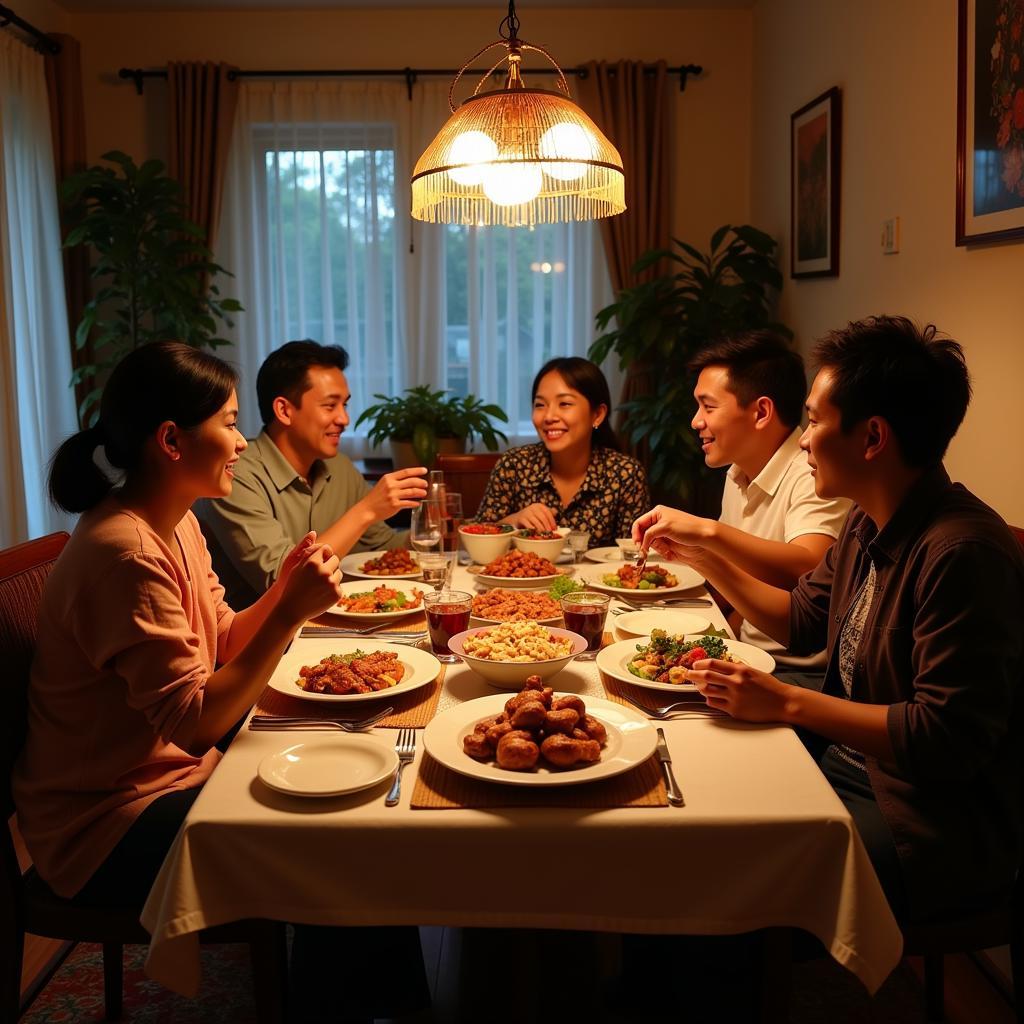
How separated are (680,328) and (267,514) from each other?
7.55ft

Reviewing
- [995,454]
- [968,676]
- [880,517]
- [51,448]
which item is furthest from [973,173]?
[51,448]

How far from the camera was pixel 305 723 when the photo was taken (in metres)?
1.48

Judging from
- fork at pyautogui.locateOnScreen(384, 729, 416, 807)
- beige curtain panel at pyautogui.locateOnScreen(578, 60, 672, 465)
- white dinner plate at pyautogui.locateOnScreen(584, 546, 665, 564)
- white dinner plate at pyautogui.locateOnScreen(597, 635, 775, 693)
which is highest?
beige curtain panel at pyautogui.locateOnScreen(578, 60, 672, 465)

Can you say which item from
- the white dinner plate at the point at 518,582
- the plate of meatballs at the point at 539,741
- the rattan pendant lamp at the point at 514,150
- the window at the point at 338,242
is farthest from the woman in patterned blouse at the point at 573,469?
the window at the point at 338,242

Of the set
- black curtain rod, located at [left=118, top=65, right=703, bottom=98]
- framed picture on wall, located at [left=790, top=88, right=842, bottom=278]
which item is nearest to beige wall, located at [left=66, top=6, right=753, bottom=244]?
black curtain rod, located at [left=118, top=65, right=703, bottom=98]

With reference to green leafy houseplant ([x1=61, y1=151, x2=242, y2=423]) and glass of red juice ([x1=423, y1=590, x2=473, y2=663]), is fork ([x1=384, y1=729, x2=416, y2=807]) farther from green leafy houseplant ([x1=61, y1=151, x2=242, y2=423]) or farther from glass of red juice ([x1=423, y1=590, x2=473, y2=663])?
green leafy houseplant ([x1=61, y1=151, x2=242, y2=423])

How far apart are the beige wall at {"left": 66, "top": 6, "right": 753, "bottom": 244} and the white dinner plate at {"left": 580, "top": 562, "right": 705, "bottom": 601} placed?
10.6 feet

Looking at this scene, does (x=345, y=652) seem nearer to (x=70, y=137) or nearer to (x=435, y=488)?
(x=435, y=488)

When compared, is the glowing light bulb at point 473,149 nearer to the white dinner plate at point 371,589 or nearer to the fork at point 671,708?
the white dinner plate at point 371,589

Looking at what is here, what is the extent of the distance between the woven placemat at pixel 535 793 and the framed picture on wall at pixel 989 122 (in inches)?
70.2

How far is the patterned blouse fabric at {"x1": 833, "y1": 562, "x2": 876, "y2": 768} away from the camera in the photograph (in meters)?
1.65

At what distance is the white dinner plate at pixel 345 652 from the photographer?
1540mm

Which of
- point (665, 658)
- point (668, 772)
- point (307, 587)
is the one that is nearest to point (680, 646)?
point (665, 658)

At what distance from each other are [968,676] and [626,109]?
13.2ft
